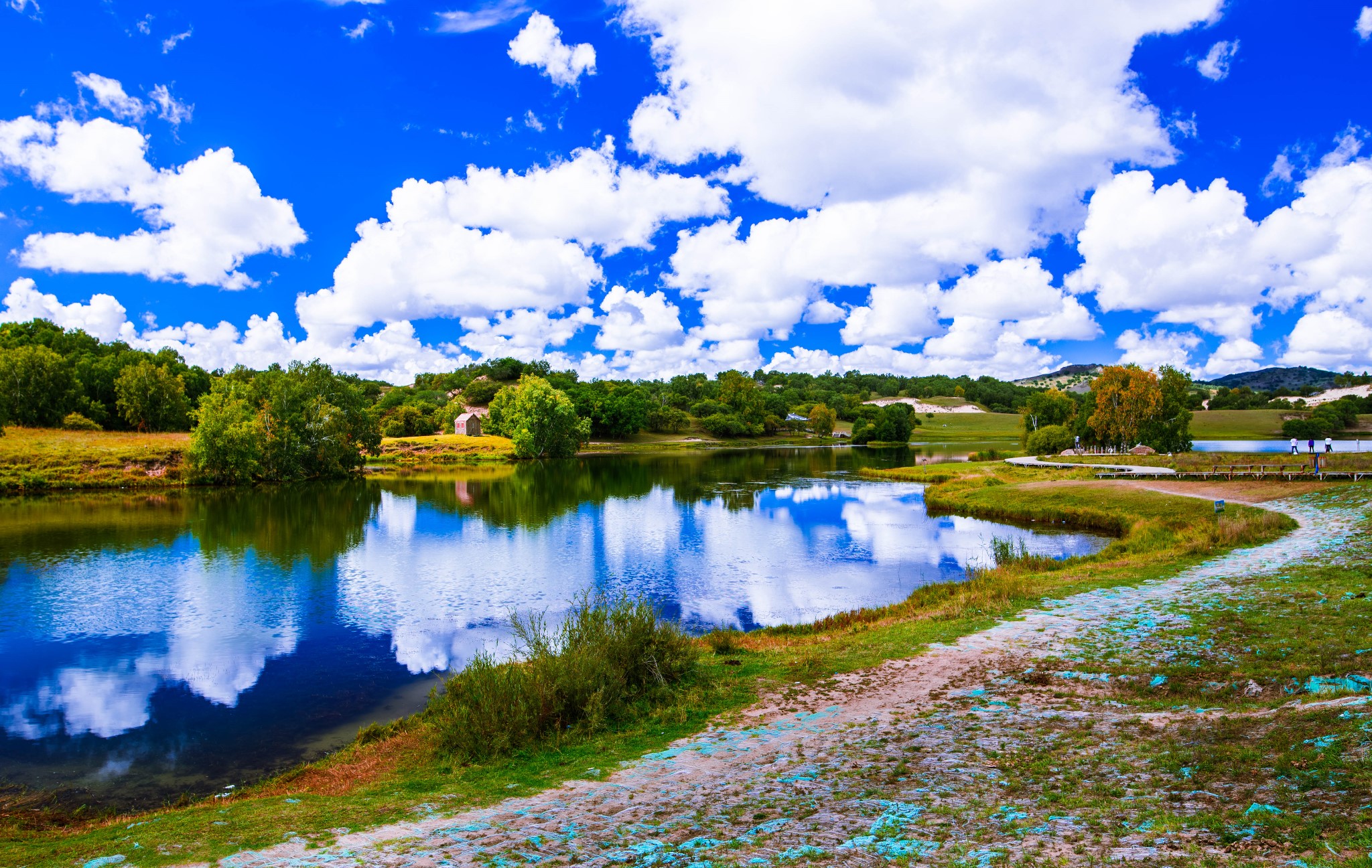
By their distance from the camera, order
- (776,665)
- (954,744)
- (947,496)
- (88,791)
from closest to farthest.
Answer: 1. (954,744)
2. (88,791)
3. (776,665)
4. (947,496)

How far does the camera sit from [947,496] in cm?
5059

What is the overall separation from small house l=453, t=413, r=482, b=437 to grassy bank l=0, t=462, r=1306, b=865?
416 feet

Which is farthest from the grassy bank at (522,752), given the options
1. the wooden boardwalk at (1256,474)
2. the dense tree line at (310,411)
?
the dense tree line at (310,411)

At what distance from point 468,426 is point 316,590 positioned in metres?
116

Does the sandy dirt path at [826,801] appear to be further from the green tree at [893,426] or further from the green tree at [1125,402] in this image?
the green tree at [893,426]

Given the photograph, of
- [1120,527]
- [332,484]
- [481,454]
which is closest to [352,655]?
[1120,527]

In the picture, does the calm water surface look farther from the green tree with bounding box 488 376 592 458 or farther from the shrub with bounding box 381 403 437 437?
the shrub with bounding box 381 403 437 437

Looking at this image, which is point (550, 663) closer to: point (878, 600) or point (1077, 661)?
point (1077, 661)

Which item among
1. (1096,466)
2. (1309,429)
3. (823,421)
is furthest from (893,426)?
(1096,466)

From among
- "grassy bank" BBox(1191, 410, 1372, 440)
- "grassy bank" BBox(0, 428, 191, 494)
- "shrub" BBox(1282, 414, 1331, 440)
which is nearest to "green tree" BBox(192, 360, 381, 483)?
"grassy bank" BBox(0, 428, 191, 494)

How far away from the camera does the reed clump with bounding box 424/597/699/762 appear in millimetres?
11453

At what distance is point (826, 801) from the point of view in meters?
7.80

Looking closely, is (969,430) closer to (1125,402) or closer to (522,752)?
(1125,402)

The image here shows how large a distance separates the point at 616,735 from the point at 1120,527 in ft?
112
